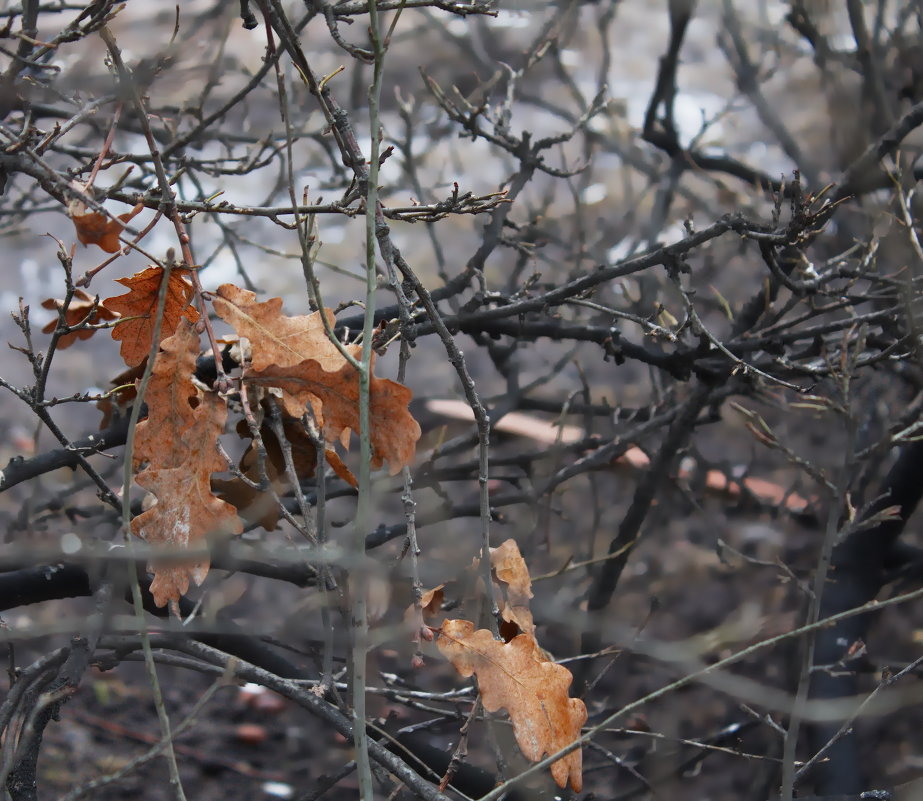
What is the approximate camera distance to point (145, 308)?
1.41 meters

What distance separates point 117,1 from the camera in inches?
53.2

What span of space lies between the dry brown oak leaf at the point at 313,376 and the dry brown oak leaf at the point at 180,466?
7 cm

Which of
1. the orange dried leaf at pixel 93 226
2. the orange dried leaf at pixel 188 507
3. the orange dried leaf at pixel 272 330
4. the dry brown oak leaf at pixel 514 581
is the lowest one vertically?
the dry brown oak leaf at pixel 514 581

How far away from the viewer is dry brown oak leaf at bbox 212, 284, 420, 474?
128cm

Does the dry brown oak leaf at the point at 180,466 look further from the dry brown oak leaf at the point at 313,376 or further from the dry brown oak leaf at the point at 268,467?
the dry brown oak leaf at the point at 268,467

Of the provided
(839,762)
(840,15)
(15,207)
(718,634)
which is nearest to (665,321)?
(718,634)

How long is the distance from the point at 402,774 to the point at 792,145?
260 cm

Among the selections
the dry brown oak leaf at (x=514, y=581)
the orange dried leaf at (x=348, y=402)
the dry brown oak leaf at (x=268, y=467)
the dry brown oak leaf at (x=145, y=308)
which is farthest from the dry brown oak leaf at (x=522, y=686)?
the dry brown oak leaf at (x=145, y=308)

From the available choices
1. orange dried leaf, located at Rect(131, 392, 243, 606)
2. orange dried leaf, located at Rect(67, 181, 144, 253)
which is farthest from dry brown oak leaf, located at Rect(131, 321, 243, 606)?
orange dried leaf, located at Rect(67, 181, 144, 253)

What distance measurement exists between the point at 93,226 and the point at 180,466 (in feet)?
1.11

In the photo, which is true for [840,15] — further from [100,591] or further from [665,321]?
[100,591]

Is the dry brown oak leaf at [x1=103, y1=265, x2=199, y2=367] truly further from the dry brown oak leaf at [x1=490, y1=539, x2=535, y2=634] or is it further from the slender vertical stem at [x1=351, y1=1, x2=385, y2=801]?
the dry brown oak leaf at [x1=490, y1=539, x2=535, y2=634]

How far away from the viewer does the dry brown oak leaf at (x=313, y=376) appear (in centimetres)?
128

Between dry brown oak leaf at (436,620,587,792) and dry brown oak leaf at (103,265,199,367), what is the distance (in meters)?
0.58
